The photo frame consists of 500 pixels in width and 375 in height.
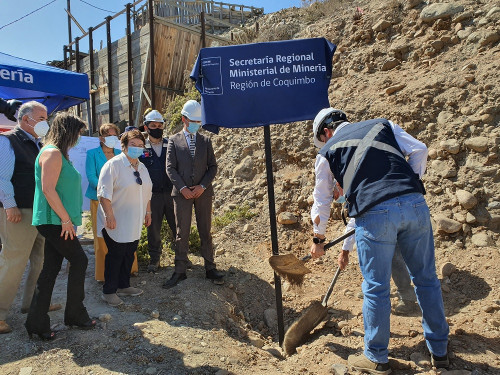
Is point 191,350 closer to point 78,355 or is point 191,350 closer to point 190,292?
point 78,355

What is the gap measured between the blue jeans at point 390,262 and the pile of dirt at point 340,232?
12.0 inches

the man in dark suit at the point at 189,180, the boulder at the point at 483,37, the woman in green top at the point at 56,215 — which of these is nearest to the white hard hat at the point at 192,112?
the man in dark suit at the point at 189,180

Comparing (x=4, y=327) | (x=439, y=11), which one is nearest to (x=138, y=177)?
(x=4, y=327)

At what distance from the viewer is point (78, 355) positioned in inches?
122

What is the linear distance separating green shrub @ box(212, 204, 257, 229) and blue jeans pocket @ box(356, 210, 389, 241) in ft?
13.0

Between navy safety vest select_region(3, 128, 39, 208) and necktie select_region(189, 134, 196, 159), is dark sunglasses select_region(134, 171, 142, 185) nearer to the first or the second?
necktie select_region(189, 134, 196, 159)

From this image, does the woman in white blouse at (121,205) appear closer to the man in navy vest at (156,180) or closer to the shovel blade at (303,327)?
the man in navy vest at (156,180)

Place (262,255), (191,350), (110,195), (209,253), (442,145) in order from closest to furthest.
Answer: (191,350) < (110,195) < (209,253) < (442,145) < (262,255)

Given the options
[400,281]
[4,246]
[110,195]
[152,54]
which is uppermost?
[152,54]

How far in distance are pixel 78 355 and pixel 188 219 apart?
1.89m

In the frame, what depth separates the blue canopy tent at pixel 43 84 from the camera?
5609 mm

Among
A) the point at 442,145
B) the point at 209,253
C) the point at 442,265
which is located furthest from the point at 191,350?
the point at 442,145

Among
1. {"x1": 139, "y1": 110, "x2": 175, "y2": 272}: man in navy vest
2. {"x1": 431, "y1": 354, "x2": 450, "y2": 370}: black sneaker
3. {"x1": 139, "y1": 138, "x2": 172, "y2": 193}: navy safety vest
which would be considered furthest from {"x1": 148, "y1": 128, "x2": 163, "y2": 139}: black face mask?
{"x1": 431, "y1": 354, "x2": 450, "y2": 370}: black sneaker

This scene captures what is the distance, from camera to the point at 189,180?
4.61 meters
